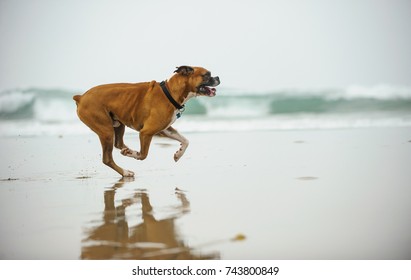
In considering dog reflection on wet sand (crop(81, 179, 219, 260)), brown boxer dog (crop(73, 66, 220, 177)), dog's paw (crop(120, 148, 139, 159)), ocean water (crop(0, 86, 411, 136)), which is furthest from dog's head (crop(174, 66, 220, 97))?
ocean water (crop(0, 86, 411, 136))

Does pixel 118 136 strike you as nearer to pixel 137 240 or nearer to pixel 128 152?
pixel 128 152

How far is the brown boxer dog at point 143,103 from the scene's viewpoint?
15.7 feet

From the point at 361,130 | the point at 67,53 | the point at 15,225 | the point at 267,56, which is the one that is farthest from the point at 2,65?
the point at 361,130

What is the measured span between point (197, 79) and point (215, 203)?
1337mm

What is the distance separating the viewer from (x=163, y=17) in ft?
23.6

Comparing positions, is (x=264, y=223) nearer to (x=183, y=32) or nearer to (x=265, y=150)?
(x=265, y=150)

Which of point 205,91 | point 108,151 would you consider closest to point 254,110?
point 205,91

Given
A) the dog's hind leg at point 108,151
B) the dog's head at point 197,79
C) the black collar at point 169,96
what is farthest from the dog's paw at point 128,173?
the dog's head at point 197,79

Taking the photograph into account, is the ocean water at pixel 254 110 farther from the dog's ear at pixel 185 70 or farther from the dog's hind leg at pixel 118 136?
the dog's ear at pixel 185 70

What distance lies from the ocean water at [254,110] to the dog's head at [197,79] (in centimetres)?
390

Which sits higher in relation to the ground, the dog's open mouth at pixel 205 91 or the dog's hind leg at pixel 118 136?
the dog's open mouth at pixel 205 91

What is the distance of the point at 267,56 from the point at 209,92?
4.93 meters

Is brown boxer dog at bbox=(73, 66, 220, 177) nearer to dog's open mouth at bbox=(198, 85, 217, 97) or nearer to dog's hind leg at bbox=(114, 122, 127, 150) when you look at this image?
dog's open mouth at bbox=(198, 85, 217, 97)

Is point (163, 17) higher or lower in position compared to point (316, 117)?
higher
